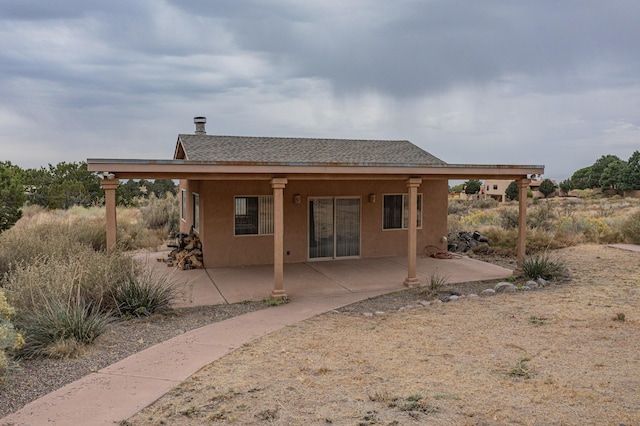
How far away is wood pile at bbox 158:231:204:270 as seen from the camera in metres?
12.0

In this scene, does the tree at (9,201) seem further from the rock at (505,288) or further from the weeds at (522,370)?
the weeds at (522,370)

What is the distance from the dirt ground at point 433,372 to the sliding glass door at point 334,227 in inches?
198

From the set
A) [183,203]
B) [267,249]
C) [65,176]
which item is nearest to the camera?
[267,249]

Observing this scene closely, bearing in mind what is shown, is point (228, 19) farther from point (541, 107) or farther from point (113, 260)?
point (541, 107)

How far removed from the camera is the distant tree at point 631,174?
46.6 metres

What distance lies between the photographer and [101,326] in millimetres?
6234

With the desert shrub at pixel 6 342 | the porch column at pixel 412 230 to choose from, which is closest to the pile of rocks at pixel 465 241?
the porch column at pixel 412 230

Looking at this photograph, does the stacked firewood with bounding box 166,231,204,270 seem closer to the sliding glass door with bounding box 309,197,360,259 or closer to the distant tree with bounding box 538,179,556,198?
the sliding glass door with bounding box 309,197,360,259

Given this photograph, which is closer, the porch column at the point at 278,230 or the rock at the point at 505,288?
the porch column at the point at 278,230

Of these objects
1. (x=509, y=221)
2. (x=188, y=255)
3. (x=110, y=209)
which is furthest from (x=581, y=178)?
(x=110, y=209)

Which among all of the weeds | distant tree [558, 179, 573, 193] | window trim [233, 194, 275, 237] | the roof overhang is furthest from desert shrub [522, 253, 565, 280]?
distant tree [558, 179, 573, 193]

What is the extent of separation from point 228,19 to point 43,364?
1104 cm

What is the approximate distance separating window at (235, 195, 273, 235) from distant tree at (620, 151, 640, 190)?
47.8 metres

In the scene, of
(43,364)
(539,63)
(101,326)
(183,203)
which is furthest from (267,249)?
(539,63)
